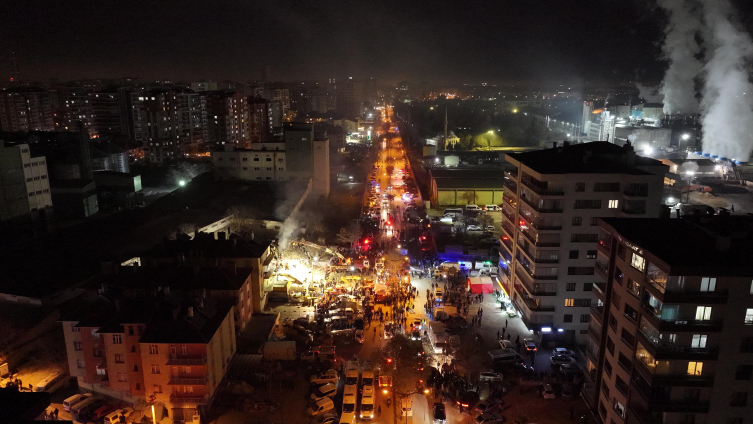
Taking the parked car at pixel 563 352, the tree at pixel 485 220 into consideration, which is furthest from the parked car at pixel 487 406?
the tree at pixel 485 220

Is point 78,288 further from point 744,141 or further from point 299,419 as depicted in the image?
point 744,141

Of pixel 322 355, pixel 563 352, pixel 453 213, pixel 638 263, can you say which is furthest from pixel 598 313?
pixel 453 213

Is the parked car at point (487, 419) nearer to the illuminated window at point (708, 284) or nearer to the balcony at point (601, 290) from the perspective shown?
the balcony at point (601, 290)

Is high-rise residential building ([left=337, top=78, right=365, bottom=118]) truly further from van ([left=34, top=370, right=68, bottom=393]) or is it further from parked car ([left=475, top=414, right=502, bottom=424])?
parked car ([left=475, top=414, right=502, bottom=424])

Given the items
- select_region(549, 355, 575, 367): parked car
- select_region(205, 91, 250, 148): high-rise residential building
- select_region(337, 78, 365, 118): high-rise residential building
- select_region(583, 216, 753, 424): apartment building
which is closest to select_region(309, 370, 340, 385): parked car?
select_region(549, 355, 575, 367): parked car

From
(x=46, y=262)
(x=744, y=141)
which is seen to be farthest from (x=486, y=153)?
(x=46, y=262)

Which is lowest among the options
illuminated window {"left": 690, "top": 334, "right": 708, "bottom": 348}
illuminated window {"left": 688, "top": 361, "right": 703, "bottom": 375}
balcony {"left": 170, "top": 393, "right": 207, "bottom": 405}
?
balcony {"left": 170, "top": 393, "right": 207, "bottom": 405}
